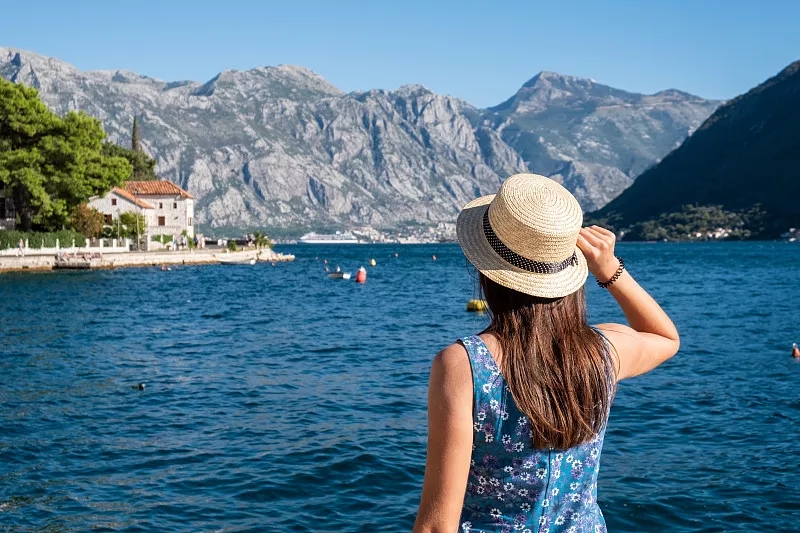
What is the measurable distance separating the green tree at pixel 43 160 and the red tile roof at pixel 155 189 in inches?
990

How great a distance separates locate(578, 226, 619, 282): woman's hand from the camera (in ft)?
10.8

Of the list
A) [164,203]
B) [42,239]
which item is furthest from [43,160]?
[164,203]

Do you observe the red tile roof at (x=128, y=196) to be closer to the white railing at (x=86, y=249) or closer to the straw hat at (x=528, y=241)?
the white railing at (x=86, y=249)

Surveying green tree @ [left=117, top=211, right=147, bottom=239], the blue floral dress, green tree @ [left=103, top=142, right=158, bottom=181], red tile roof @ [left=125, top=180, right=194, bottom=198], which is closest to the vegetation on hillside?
green tree @ [left=117, top=211, right=147, bottom=239]

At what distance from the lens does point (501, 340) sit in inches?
115

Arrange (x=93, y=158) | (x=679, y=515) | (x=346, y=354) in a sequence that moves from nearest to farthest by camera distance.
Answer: (x=679, y=515), (x=346, y=354), (x=93, y=158)

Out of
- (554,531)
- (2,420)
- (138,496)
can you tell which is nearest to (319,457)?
(138,496)

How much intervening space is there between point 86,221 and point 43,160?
1025 centimetres

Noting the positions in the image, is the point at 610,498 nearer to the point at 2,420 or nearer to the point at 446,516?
the point at 446,516

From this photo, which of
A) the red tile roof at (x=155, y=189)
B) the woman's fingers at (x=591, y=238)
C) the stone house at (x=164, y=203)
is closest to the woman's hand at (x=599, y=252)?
the woman's fingers at (x=591, y=238)

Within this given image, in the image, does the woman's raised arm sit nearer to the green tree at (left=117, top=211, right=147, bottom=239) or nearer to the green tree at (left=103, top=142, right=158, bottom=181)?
the green tree at (left=117, top=211, right=147, bottom=239)

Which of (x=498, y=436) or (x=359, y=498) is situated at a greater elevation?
(x=498, y=436)

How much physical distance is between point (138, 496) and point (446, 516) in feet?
34.8

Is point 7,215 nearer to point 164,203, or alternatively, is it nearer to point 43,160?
point 43,160
